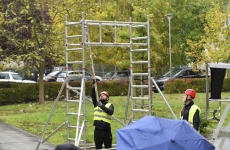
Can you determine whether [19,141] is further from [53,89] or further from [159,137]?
[53,89]

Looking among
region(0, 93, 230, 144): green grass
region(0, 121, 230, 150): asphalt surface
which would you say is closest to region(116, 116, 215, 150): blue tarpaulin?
region(0, 121, 230, 150): asphalt surface

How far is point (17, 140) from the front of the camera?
14188mm

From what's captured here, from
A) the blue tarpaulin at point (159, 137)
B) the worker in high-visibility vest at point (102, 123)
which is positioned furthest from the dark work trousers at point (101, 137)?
the blue tarpaulin at point (159, 137)

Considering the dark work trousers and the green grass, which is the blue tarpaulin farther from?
the green grass

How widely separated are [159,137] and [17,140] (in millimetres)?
8118

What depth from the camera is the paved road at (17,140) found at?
13.1 meters

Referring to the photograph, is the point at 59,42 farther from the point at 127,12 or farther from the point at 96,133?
the point at 96,133

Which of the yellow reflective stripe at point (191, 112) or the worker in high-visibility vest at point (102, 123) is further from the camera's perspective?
the worker in high-visibility vest at point (102, 123)

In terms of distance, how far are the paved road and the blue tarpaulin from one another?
6.10 m

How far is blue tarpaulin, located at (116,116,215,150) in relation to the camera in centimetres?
689

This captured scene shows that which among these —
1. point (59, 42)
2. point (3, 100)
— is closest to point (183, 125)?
point (59, 42)

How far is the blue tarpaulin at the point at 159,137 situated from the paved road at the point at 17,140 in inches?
240

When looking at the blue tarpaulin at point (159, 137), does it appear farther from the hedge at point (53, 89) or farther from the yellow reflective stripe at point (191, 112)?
the hedge at point (53, 89)

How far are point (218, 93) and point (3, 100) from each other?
17.7 meters
